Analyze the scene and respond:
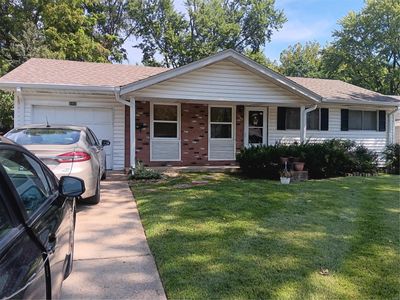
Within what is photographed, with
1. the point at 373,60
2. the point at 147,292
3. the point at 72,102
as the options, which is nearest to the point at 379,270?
the point at 147,292

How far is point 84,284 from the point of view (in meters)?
3.68

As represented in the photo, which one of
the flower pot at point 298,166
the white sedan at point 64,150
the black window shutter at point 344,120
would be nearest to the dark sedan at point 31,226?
the white sedan at point 64,150

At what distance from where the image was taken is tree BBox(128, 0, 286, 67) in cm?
3409

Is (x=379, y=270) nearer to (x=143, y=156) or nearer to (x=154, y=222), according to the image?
(x=154, y=222)

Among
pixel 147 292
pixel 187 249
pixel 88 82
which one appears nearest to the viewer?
pixel 147 292

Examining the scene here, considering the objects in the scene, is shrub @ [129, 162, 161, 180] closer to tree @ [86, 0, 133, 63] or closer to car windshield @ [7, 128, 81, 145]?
car windshield @ [7, 128, 81, 145]

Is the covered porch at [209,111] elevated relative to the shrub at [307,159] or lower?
elevated

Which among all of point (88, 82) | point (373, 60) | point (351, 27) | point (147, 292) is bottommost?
point (147, 292)

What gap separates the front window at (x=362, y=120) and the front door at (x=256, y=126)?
3.94 metres

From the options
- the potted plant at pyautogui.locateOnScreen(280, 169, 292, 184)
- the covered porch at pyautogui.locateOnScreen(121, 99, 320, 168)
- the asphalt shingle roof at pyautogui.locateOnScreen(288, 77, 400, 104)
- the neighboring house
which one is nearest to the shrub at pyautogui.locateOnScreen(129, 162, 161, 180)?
the neighboring house

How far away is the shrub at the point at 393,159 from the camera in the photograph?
559 inches

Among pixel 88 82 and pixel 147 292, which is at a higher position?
pixel 88 82

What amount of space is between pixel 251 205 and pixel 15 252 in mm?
5398

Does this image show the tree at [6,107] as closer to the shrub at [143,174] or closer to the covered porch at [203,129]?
the covered porch at [203,129]
